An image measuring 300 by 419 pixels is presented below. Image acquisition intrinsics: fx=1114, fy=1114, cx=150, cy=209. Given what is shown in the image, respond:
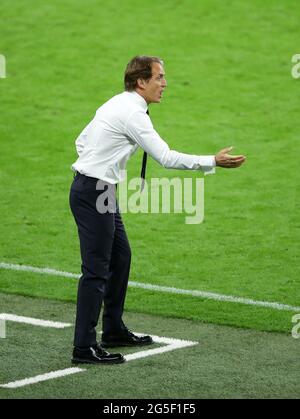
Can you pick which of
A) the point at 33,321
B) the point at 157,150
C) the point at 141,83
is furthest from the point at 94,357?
the point at 141,83

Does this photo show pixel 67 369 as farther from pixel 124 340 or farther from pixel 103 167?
pixel 103 167

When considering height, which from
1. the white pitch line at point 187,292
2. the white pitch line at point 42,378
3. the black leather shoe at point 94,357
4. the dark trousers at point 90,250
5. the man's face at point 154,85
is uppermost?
the man's face at point 154,85

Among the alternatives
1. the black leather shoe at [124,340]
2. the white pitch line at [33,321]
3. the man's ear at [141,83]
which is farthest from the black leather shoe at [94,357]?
the man's ear at [141,83]

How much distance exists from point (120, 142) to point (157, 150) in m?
0.28

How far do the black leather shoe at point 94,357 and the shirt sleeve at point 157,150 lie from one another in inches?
50.8

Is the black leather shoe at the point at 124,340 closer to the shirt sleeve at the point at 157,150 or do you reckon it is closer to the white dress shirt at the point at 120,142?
the white dress shirt at the point at 120,142

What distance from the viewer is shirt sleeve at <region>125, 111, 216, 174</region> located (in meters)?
→ 7.02

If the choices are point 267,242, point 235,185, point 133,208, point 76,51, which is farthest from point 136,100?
point 76,51

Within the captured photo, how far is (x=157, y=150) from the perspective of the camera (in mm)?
7066

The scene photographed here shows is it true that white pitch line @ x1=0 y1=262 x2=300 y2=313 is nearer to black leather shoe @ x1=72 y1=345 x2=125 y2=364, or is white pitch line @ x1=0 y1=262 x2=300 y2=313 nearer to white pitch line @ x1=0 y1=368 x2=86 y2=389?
black leather shoe @ x1=72 y1=345 x2=125 y2=364

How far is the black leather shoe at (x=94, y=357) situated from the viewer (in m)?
7.21

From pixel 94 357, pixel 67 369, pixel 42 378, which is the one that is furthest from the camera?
pixel 94 357

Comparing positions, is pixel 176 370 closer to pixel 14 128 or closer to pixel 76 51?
pixel 14 128

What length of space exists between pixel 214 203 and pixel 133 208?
36.2 inches
